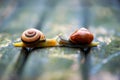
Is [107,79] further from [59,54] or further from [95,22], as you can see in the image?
[95,22]

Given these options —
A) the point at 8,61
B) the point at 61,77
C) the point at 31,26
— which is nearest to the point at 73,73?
the point at 61,77

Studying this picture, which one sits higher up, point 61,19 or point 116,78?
point 61,19

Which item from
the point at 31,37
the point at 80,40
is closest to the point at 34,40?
the point at 31,37

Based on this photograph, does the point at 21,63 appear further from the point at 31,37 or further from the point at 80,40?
the point at 80,40

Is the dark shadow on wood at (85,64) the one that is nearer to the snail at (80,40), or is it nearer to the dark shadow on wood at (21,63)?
the snail at (80,40)

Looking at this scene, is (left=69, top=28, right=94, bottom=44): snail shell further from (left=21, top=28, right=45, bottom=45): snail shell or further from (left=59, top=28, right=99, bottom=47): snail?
(left=21, top=28, right=45, bottom=45): snail shell

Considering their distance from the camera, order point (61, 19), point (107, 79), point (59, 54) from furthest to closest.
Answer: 1. point (61, 19)
2. point (59, 54)
3. point (107, 79)
